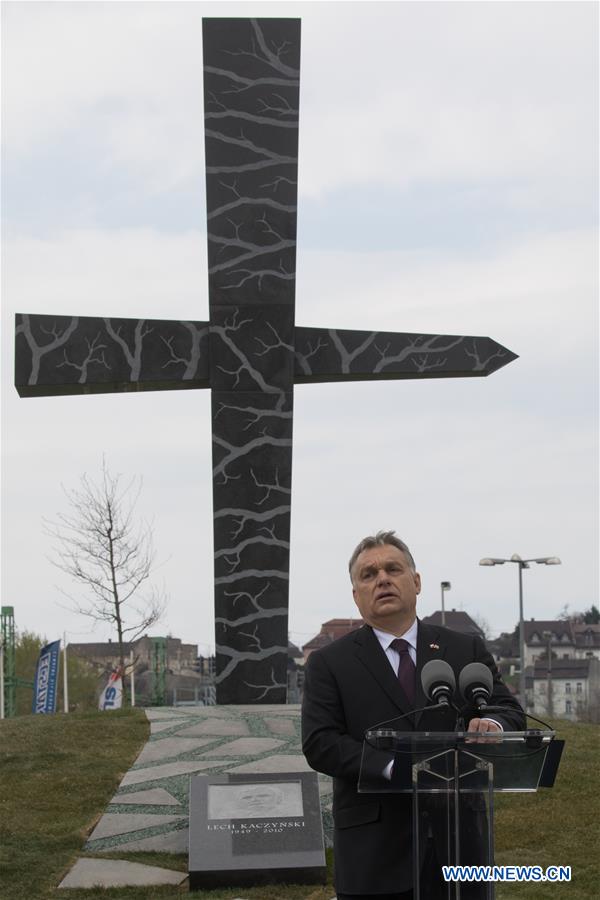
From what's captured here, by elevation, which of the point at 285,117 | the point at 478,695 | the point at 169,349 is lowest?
the point at 478,695

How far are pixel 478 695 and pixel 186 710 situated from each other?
26.6 feet

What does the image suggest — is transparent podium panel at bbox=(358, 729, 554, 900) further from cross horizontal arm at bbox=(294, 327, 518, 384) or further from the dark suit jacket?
cross horizontal arm at bbox=(294, 327, 518, 384)

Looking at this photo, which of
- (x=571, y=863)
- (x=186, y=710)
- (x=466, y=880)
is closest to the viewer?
(x=466, y=880)

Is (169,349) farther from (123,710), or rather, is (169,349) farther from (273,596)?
(123,710)

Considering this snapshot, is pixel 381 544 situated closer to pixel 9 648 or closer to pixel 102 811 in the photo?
pixel 102 811

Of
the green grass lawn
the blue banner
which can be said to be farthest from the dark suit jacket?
the blue banner

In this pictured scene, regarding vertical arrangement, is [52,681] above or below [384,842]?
below

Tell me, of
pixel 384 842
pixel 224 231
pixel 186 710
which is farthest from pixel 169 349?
pixel 384 842

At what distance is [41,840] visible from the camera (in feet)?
26.1

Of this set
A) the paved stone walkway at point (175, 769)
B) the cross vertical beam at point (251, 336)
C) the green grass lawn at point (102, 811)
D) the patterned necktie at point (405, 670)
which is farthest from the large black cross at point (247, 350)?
the patterned necktie at point (405, 670)

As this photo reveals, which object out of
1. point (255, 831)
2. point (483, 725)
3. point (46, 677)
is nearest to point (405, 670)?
point (483, 725)

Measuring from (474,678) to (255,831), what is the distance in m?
4.31

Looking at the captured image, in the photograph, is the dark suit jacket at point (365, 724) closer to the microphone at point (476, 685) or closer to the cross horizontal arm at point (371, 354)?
the microphone at point (476, 685)

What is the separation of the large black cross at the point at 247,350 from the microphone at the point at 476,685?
7.82 m
